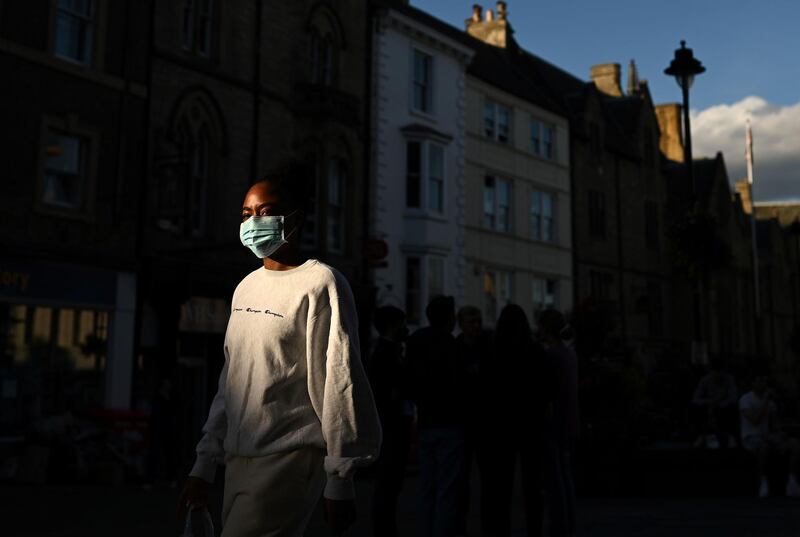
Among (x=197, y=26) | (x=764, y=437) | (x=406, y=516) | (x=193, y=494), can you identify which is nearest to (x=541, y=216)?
(x=197, y=26)

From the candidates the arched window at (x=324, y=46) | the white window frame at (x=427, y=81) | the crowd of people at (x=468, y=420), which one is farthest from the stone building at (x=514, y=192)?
the crowd of people at (x=468, y=420)

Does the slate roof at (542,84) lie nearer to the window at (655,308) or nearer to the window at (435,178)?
the window at (435,178)

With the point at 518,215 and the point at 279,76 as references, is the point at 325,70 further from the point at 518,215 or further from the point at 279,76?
the point at 518,215

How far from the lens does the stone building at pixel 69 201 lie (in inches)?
698

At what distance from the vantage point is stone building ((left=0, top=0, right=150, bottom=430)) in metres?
17.7

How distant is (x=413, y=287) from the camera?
1154 inches

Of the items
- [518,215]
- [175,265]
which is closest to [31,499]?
[175,265]

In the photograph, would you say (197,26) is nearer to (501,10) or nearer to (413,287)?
(413,287)

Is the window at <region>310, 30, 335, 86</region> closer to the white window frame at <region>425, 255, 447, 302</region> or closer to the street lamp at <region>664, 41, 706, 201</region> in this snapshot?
the white window frame at <region>425, 255, 447, 302</region>

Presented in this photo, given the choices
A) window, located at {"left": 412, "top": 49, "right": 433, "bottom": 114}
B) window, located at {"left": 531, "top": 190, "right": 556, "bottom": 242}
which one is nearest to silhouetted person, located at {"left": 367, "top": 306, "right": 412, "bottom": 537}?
window, located at {"left": 412, "top": 49, "right": 433, "bottom": 114}

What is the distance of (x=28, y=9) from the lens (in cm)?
1822

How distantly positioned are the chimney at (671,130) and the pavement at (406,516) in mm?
41211

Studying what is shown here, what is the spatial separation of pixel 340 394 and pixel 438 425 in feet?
13.3

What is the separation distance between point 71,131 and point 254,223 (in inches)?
647
